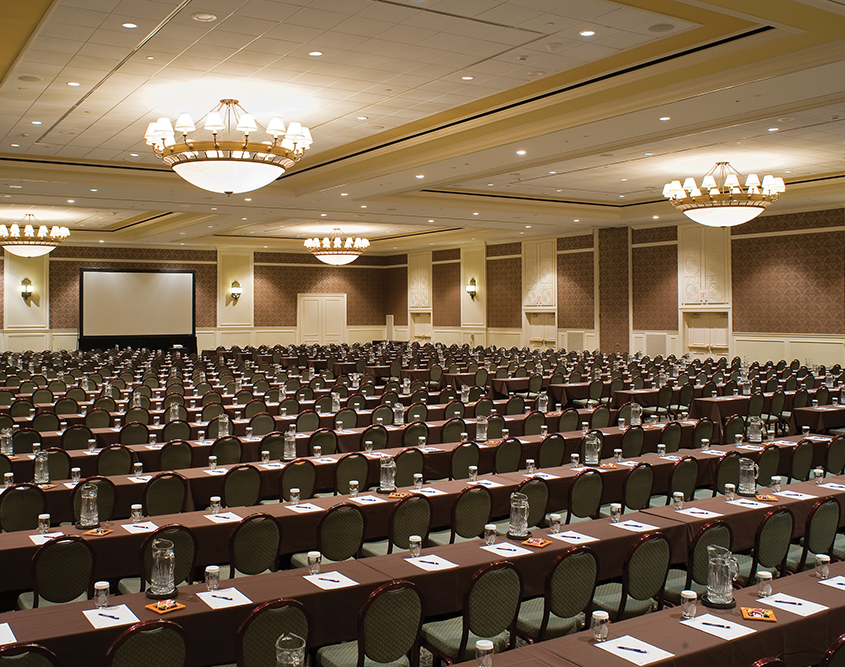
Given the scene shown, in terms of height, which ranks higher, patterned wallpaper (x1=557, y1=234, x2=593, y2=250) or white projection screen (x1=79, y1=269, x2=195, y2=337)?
patterned wallpaper (x1=557, y1=234, x2=593, y2=250)

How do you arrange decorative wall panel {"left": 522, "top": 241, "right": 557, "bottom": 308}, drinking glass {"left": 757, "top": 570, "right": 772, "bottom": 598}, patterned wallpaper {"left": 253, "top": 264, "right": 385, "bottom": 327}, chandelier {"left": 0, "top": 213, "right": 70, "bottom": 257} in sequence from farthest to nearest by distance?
1. patterned wallpaper {"left": 253, "top": 264, "right": 385, "bottom": 327}
2. decorative wall panel {"left": 522, "top": 241, "right": 557, "bottom": 308}
3. chandelier {"left": 0, "top": 213, "right": 70, "bottom": 257}
4. drinking glass {"left": 757, "top": 570, "right": 772, "bottom": 598}

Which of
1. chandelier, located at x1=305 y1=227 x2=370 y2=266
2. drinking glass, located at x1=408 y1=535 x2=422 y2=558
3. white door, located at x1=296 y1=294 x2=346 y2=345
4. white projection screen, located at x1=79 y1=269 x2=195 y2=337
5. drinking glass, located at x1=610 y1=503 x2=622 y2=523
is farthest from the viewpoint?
white door, located at x1=296 y1=294 x2=346 y2=345

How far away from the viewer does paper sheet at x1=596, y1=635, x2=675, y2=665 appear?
3.61 meters

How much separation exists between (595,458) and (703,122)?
5346mm

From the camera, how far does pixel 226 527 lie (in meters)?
5.88

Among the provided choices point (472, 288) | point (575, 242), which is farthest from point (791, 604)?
point (472, 288)

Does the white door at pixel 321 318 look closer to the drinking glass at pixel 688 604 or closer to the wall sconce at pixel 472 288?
the wall sconce at pixel 472 288

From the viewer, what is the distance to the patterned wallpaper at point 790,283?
64.3ft

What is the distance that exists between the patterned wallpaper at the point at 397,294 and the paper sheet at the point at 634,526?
2883 centimetres

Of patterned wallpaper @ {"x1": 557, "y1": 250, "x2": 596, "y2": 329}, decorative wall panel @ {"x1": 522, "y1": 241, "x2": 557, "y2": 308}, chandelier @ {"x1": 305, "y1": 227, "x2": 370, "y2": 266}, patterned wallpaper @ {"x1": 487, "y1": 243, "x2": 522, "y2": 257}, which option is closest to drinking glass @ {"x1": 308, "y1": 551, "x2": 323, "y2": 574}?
patterned wallpaper @ {"x1": 557, "y1": 250, "x2": 596, "y2": 329}

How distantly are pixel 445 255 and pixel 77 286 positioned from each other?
13.7 metres

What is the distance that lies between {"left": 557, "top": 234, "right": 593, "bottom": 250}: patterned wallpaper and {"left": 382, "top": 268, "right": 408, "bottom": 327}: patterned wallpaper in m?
9.56

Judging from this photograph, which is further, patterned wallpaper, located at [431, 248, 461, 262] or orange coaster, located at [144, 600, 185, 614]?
patterned wallpaper, located at [431, 248, 461, 262]

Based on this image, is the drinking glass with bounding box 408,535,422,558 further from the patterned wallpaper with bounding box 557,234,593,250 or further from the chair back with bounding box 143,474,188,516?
the patterned wallpaper with bounding box 557,234,593,250
